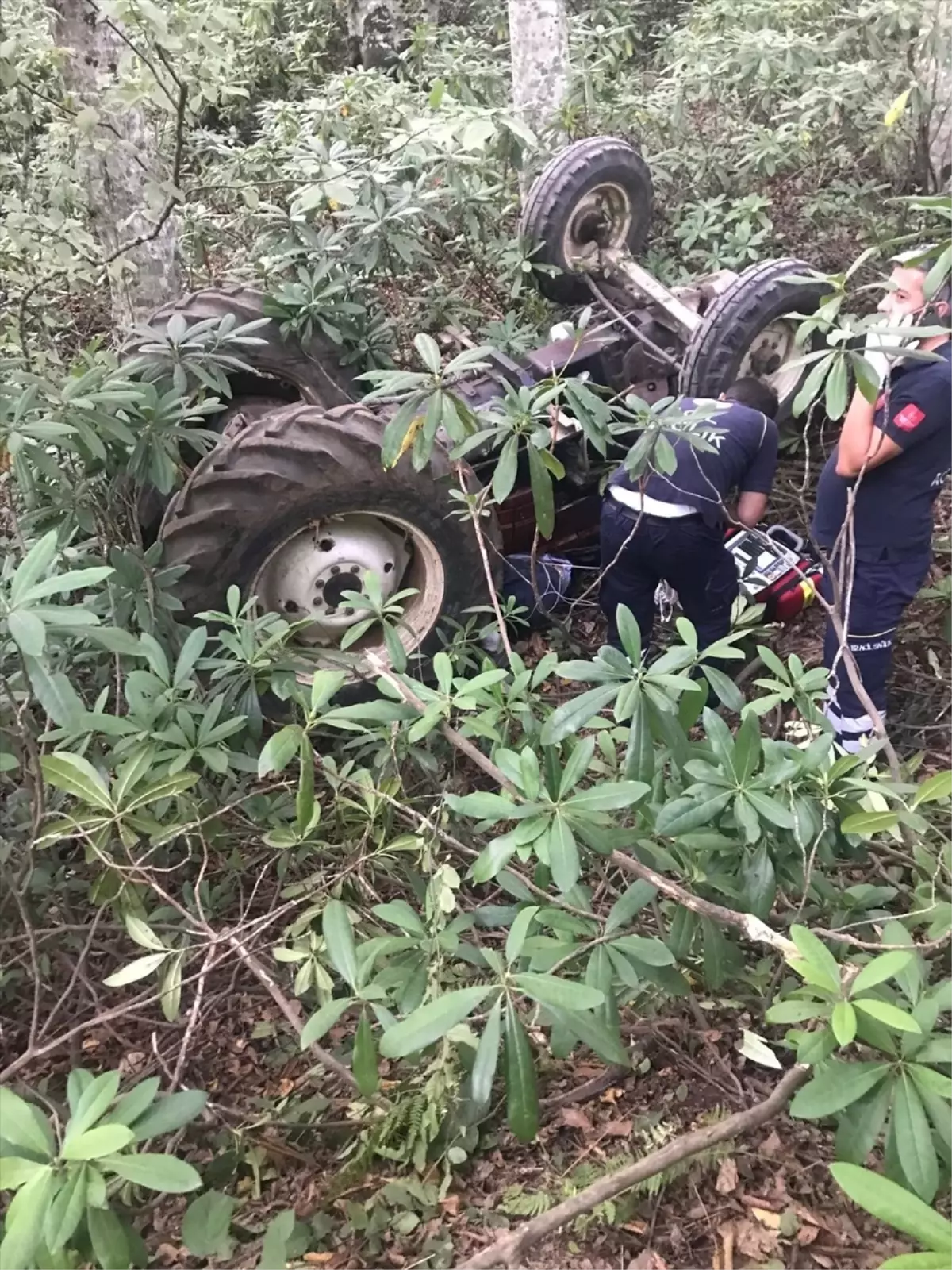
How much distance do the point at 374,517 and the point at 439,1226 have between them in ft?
6.80

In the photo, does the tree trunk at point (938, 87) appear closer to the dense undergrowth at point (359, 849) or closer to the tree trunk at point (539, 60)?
the tree trunk at point (539, 60)

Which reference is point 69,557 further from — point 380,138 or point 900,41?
point 900,41

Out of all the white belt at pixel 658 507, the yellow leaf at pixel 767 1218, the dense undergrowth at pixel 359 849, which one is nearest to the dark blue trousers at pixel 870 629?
the dense undergrowth at pixel 359 849

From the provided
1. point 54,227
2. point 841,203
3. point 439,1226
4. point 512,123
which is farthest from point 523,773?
point 841,203

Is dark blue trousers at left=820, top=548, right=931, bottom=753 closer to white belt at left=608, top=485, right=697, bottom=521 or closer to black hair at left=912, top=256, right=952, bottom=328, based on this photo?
white belt at left=608, top=485, right=697, bottom=521

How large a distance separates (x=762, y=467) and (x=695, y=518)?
13.3 inches

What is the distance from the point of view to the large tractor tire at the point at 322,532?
269cm

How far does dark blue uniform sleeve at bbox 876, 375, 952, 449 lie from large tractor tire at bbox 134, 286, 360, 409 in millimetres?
2086

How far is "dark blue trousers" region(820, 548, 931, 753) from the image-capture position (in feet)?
9.47

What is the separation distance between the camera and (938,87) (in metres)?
4.70

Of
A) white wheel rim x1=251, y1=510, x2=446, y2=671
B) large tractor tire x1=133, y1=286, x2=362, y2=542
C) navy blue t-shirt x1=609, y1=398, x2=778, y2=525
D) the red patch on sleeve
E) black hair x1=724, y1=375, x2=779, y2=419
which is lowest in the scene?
white wheel rim x1=251, y1=510, x2=446, y2=671

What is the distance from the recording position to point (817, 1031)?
4.09 feet

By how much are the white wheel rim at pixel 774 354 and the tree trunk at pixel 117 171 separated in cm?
242

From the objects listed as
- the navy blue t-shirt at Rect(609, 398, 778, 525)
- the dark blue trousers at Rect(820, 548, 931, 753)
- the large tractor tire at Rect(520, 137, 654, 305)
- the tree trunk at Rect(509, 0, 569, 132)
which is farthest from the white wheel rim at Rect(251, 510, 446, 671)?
the tree trunk at Rect(509, 0, 569, 132)
